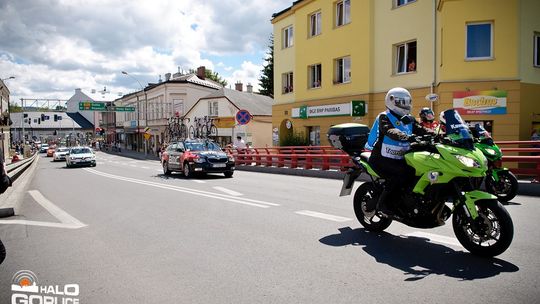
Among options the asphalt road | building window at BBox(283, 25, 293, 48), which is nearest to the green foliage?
building window at BBox(283, 25, 293, 48)

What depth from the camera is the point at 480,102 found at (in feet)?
53.5

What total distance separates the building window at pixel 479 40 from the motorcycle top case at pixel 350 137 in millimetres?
12354

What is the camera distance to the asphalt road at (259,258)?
384 cm

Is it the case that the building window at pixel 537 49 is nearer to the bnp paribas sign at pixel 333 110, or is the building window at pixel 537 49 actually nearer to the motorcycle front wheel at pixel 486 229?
the bnp paribas sign at pixel 333 110

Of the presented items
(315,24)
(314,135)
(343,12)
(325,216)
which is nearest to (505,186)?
(325,216)

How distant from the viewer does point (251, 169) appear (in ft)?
71.7

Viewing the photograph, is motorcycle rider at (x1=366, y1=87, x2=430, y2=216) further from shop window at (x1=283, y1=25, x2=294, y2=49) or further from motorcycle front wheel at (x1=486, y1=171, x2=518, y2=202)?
shop window at (x1=283, y1=25, x2=294, y2=49)

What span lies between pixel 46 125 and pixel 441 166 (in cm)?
12412

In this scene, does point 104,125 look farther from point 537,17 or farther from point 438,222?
point 438,222

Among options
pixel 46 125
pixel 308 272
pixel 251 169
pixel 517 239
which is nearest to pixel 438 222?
pixel 517 239

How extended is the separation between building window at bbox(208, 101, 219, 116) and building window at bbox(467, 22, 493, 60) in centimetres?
2895

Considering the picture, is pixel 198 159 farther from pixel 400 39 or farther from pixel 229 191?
pixel 400 39

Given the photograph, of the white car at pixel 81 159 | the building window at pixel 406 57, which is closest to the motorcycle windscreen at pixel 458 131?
the building window at pixel 406 57

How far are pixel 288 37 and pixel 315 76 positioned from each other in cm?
446
